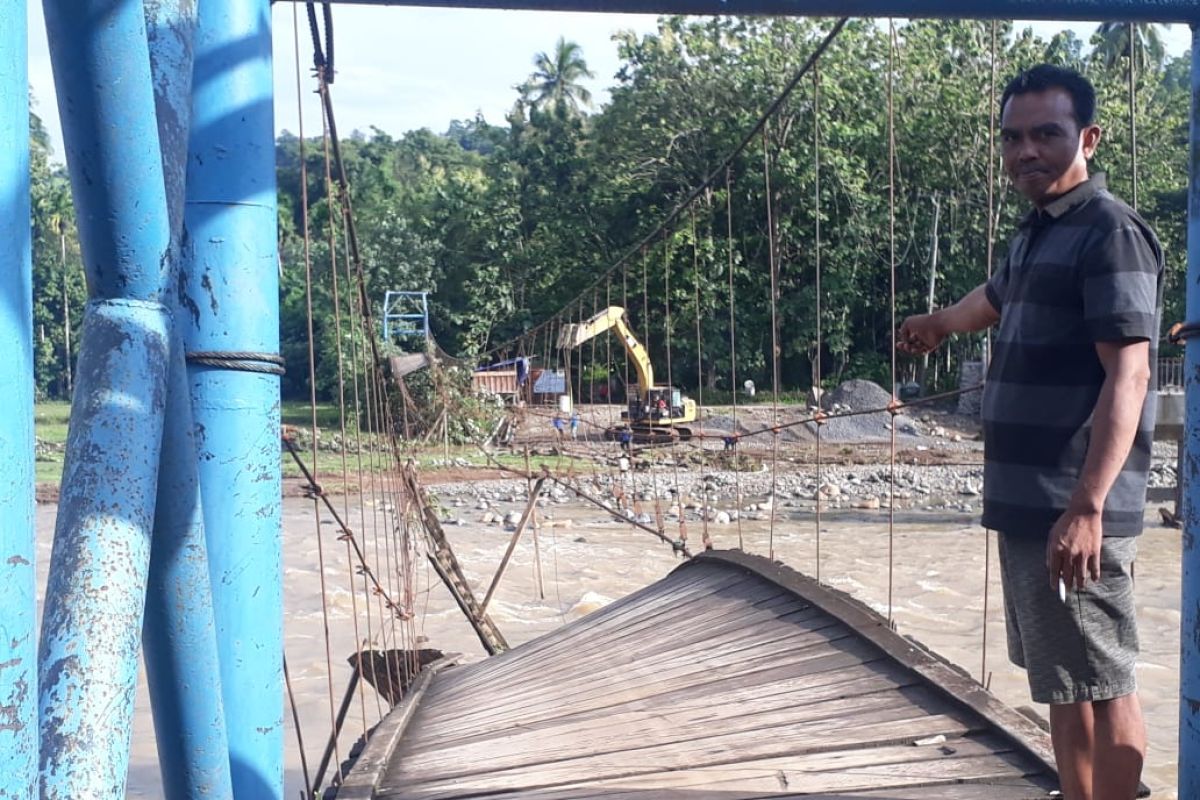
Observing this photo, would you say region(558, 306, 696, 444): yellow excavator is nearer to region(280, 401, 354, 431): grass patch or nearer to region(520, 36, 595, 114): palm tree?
region(280, 401, 354, 431): grass patch

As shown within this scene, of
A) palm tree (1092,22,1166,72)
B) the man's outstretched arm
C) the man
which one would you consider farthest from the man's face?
palm tree (1092,22,1166,72)

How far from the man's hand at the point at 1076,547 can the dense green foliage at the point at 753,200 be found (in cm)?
1207

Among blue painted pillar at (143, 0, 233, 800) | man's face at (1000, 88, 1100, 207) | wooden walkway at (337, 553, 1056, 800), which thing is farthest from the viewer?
wooden walkway at (337, 553, 1056, 800)

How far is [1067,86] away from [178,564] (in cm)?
121

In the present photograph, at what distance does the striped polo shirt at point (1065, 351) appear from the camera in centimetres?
144

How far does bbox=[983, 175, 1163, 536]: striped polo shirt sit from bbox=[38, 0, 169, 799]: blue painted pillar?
3.45 feet

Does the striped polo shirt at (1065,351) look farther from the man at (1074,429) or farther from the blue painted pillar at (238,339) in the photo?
the blue painted pillar at (238,339)

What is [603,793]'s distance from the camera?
183 centimetres

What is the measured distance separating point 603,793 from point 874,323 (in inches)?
554

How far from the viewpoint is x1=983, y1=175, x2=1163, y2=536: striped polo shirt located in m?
1.44

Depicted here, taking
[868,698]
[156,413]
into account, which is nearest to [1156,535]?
[868,698]

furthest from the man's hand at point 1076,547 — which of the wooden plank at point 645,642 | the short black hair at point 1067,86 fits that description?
the wooden plank at point 645,642

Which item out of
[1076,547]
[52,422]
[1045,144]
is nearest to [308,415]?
[52,422]

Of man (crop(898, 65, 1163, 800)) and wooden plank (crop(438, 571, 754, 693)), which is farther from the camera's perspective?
wooden plank (crop(438, 571, 754, 693))
